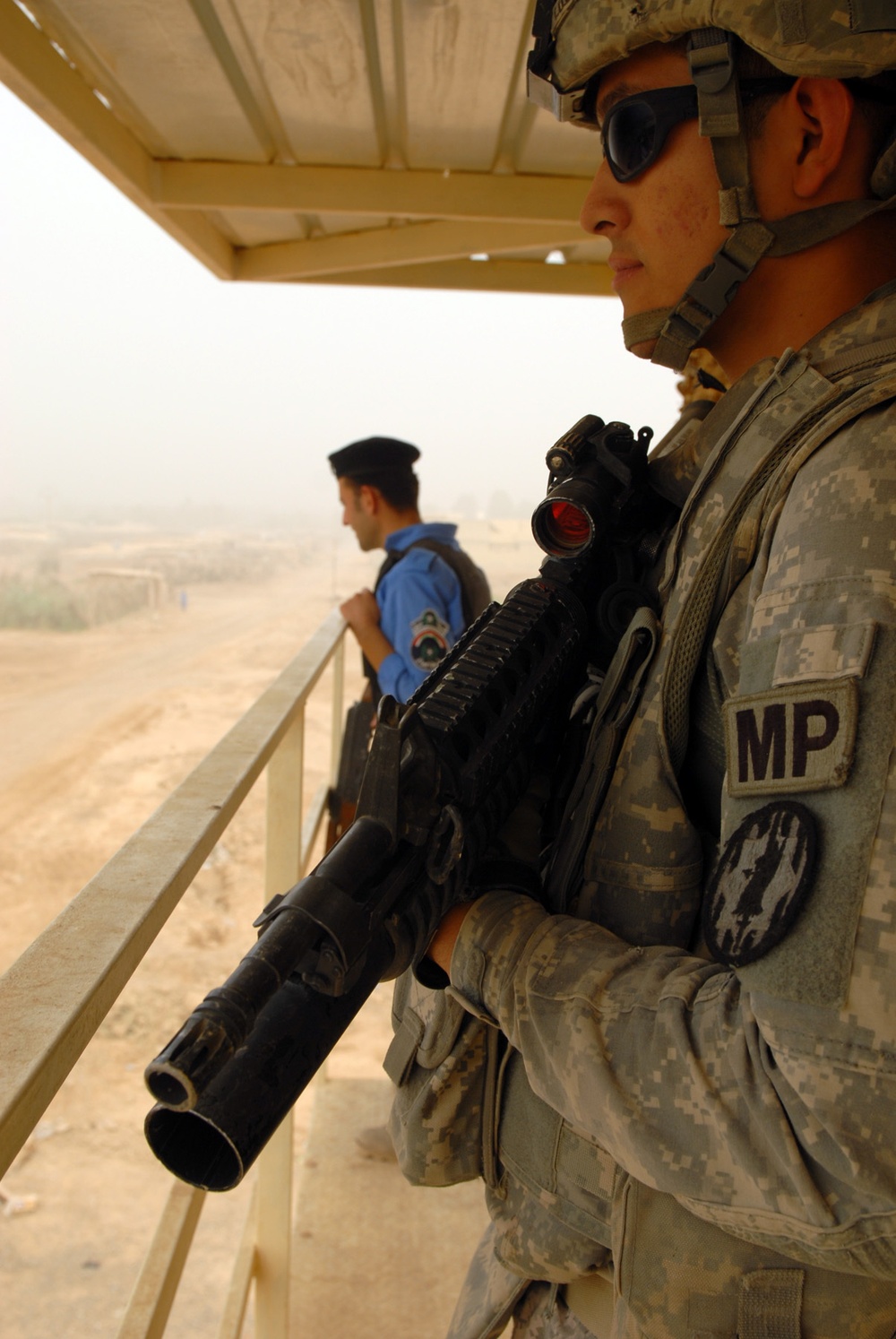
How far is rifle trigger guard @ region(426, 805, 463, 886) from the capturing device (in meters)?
0.78

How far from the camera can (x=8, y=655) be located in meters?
20.6

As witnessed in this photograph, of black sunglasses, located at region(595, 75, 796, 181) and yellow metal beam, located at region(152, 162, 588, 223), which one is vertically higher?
yellow metal beam, located at region(152, 162, 588, 223)

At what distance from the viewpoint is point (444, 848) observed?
0.80 meters

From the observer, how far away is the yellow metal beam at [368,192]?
265 centimetres

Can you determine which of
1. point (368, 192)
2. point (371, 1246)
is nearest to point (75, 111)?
point (368, 192)

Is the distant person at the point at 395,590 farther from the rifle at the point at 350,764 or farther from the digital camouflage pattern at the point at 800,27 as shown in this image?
the digital camouflage pattern at the point at 800,27

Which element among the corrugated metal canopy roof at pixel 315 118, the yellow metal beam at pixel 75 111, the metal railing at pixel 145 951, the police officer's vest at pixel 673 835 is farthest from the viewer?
the corrugated metal canopy roof at pixel 315 118

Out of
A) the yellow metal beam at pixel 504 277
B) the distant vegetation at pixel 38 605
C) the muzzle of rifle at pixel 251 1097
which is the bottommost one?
A: the distant vegetation at pixel 38 605

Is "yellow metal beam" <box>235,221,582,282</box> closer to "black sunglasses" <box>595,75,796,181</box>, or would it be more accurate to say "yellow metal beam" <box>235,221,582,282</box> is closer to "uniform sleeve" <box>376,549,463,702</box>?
"uniform sleeve" <box>376,549,463,702</box>

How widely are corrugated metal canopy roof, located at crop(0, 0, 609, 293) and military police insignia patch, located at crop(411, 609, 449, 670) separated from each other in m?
1.17

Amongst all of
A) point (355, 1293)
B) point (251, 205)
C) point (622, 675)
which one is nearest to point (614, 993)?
point (622, 675)

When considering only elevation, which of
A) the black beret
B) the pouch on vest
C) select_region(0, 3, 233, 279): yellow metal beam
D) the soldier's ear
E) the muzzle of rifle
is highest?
select_region(0, 3, 233, 279): yellow metal beam

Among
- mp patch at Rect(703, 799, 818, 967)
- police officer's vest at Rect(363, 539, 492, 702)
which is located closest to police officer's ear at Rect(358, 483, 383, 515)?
police officer's vest at Rect(363, 539, 492, 702)


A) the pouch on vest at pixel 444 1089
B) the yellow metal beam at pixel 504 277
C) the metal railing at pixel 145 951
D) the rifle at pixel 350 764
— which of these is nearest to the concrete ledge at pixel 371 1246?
the metal railing at pixel 145 951
